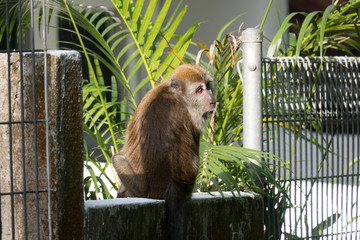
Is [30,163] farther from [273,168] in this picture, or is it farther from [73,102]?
[273,168]

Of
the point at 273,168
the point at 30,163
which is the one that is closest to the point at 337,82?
the point at 273,168

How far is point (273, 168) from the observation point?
4223mm

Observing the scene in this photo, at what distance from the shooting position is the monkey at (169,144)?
3682 millimetres

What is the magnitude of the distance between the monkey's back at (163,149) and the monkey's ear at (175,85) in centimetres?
11

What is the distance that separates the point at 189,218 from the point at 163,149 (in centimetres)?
45

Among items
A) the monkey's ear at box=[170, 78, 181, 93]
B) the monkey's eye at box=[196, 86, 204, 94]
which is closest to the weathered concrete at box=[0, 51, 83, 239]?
the monkey's ear at box=[170, 78, 181, 93]

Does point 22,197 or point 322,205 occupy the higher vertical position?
point 22,197

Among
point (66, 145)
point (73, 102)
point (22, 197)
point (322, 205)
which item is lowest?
point (322, 205)

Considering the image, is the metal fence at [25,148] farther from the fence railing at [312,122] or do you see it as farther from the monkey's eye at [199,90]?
the fence railing at [312,122]

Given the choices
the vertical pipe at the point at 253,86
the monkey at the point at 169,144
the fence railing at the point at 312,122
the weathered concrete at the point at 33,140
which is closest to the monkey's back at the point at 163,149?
the monkey at the point at 169,144

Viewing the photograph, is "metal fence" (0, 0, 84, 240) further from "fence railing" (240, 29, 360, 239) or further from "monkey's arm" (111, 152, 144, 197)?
"fence railing" (240, 29, 360, 239)

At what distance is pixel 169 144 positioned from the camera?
370cm

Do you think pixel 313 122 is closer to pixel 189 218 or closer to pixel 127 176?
pixel 189 218

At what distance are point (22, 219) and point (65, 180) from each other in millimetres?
274
